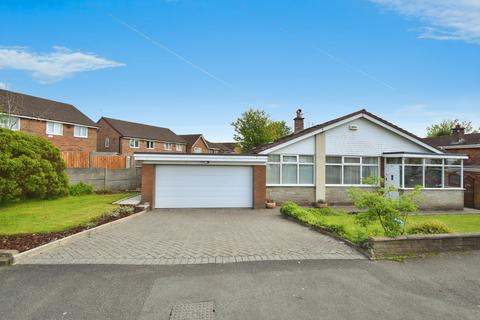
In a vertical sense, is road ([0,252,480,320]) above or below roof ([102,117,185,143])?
below

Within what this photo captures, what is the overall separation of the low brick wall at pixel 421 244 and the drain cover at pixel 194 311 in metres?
4.21

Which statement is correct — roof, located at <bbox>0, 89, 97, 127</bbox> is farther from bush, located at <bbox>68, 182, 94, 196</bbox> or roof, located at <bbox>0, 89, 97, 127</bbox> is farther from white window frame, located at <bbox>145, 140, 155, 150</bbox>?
bush, located at <bbox>68, 182, 94, 196</bbox>

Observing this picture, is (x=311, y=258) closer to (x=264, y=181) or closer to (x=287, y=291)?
(x=287, y=291)

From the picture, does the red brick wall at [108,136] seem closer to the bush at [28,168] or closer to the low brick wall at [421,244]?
the bush at [28,168]

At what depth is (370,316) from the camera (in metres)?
3.86

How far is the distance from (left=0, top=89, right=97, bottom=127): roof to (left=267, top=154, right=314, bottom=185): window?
24.4 m

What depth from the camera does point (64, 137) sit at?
3009 centimetres

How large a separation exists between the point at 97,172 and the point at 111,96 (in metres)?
7.92

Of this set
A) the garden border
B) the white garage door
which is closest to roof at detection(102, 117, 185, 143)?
the white garage door

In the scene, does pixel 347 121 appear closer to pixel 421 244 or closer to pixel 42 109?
pixel 421 244

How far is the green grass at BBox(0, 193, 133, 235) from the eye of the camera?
873cm

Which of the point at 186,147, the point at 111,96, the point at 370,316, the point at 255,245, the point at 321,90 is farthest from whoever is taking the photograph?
the point at 186,147

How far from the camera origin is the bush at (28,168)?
41.3 feet

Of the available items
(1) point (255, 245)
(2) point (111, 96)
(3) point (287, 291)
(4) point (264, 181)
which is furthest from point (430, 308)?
A: (2) point (111, 96)
